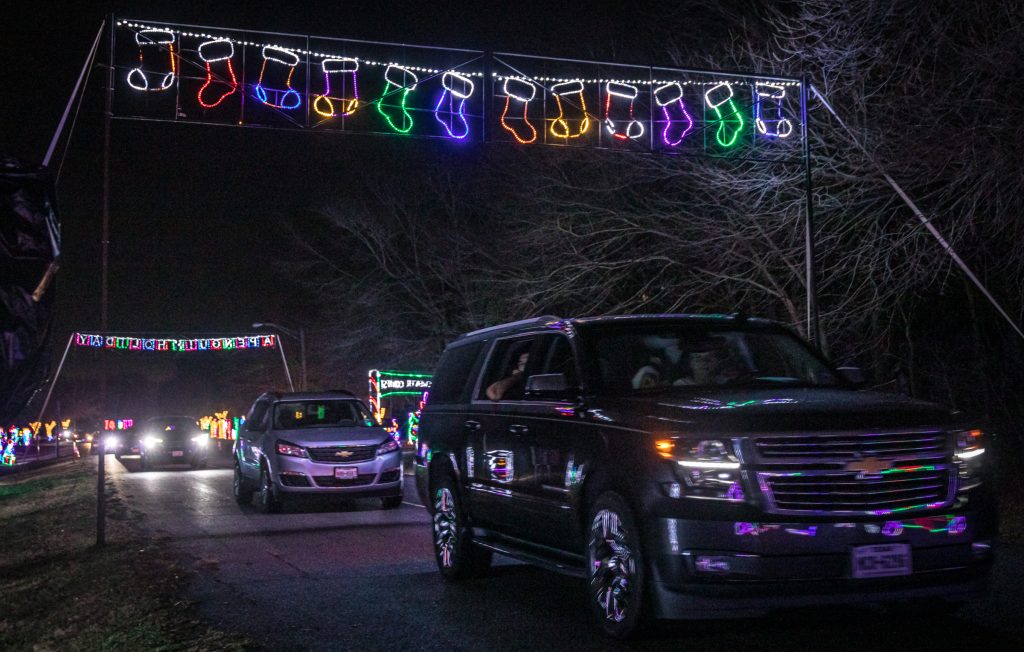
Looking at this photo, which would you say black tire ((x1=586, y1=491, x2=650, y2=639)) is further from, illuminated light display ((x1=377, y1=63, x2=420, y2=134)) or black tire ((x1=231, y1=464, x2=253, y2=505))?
black tire ((x1=231, y1=464, x2=253, y2=505))

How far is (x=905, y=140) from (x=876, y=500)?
9932 millimetres

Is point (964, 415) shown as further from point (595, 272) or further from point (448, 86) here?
point (595, 272)

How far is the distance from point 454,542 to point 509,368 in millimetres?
1536

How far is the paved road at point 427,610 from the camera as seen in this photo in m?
6.62

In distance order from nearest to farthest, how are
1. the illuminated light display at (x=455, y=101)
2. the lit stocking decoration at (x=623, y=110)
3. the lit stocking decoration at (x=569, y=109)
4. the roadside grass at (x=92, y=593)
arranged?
the roadside grass at (x=92, y=593)
the illuminated light display at (x=455, y=101)
the lit stocking decoration at (x=569, y=109)
the lit stocking decoration at (x=623, y=110)

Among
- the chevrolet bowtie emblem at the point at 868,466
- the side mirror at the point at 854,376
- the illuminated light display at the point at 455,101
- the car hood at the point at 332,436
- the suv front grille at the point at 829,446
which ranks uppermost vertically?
the illuminated light display at the point at 455,101

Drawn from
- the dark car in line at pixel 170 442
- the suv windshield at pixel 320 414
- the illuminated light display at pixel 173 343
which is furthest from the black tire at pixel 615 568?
the illuminated light display at pixel 173 343

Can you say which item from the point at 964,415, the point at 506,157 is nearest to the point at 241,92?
the point at 964,415

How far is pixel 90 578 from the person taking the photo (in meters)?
10.6

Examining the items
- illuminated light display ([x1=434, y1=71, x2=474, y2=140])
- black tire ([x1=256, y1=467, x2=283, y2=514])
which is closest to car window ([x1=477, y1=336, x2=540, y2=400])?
black tire ([x1=256, y1=467, x2=283, y2=514])

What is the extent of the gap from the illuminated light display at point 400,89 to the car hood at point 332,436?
4632 mm

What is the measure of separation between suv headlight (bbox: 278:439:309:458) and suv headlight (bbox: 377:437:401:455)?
1.10 metres

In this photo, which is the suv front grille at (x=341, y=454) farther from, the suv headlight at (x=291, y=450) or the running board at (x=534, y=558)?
the running board at (x=534, y=558)

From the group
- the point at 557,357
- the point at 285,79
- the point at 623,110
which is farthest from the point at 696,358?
the point at 623,110
